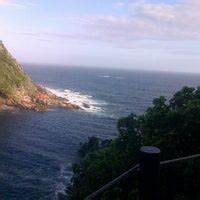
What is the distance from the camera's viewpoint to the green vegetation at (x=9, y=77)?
9956 cm

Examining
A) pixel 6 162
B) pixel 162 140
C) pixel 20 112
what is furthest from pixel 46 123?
pixel 162 140

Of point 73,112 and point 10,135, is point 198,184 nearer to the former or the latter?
point 10,135

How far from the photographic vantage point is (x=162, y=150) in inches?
1153

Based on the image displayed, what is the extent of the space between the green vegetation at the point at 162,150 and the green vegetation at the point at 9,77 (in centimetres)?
6579

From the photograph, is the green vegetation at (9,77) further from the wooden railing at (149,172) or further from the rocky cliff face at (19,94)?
the wooden railing at (149,172)

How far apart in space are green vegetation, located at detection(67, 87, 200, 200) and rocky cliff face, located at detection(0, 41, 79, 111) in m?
62.1

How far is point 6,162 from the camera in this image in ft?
173

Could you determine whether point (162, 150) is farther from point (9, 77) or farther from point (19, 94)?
point (9, 77)

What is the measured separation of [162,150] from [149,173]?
2583cm

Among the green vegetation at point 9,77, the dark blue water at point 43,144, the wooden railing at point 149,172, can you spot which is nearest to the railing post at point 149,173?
the wooden railing at point 149,172

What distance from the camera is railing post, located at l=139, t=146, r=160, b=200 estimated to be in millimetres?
3984

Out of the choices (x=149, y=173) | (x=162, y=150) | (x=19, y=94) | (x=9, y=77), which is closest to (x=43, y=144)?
(x=162, y=150)

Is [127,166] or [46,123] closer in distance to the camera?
[127,166]

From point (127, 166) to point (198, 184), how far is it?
825 cm
